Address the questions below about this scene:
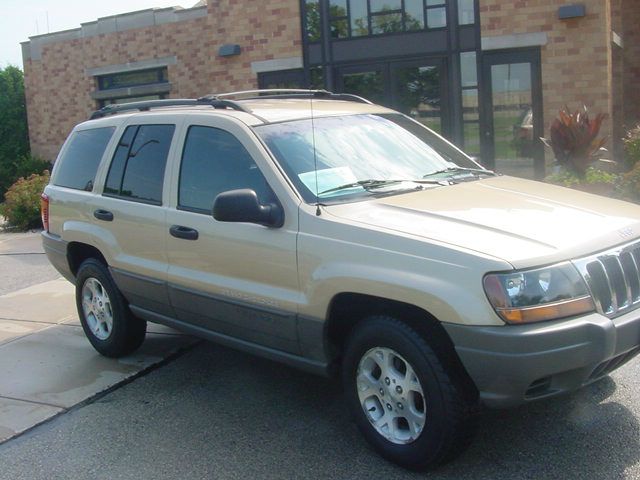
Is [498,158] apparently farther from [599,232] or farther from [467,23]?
[599,232]

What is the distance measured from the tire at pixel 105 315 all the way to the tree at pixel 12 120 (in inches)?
704

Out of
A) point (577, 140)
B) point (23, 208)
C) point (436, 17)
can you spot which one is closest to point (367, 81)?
point (436, 17)

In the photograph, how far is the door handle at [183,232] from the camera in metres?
5.12

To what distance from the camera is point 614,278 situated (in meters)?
3.93

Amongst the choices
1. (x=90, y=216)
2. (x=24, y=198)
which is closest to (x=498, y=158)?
→ (x=24, y=198)

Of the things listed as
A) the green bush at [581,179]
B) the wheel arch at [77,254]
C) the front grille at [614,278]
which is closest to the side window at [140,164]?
the wheel arch at [77,254]

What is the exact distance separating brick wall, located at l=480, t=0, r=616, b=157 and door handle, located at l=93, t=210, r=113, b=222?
9.39m

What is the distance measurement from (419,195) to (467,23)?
10431mm

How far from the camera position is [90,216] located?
20.5 feet

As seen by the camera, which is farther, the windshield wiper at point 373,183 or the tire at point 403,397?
the windshield wiper at point 373,183

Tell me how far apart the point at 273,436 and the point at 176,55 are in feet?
54.0

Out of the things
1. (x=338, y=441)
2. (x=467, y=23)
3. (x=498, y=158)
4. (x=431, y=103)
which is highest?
(x=467, y=23)

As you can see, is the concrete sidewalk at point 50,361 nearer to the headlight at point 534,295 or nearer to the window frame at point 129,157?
the window frame at point 129,157

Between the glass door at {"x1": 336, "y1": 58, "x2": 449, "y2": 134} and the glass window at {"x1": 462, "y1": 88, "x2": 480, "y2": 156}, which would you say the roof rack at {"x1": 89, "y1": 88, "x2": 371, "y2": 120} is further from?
the glass door at {"x1": 336, "y1": 58, "x2": 449, "y2": 134}
